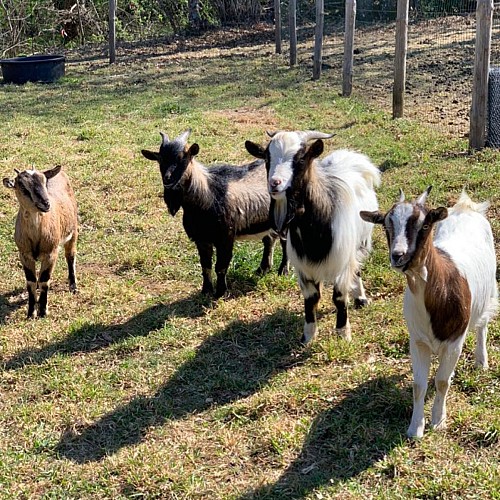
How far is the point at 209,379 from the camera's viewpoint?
487cm

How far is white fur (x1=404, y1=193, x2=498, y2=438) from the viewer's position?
3910 millimetres

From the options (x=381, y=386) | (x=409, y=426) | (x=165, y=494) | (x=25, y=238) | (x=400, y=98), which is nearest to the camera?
(x=165, y=494)

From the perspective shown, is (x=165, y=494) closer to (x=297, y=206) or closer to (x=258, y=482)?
(x=258, y=482)

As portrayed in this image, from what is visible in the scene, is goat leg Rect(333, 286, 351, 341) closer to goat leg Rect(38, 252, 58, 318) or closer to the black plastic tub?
goat leg Rect(38, 252, 58, 318)

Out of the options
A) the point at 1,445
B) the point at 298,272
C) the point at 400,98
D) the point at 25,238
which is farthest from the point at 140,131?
the point at 1,445

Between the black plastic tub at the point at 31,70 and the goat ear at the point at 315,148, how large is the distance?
11.8 meters

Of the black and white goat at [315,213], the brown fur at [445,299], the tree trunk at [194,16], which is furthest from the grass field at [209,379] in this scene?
the tree trunk at [194,16]

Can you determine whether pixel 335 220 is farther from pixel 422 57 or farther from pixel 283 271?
pixel 422 57

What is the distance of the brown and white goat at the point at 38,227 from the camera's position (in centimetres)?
569

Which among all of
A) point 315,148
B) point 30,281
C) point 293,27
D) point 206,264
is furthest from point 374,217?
point 293,27

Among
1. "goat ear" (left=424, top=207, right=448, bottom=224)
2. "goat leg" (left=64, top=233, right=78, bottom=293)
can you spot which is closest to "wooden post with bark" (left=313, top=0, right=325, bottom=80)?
"goat leg" (left=64, top=233, right=78, bottom=293)

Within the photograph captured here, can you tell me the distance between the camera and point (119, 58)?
Result: 1823 centimetres

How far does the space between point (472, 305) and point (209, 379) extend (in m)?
1.81

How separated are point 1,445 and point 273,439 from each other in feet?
5.25
